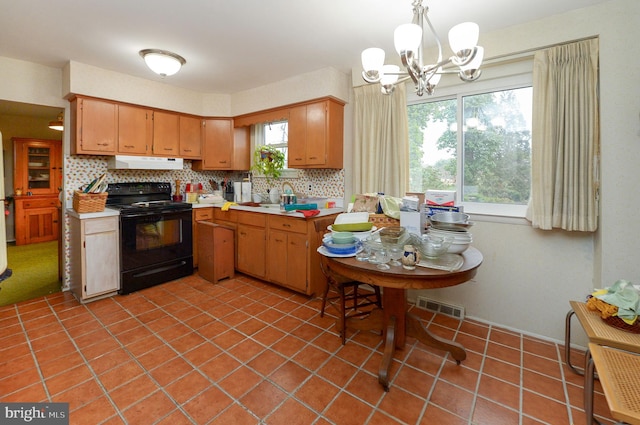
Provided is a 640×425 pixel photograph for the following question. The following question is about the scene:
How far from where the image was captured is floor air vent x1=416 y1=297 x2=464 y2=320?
2701 millimetres

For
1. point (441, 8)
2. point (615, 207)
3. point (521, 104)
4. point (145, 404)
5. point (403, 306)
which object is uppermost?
point (441, 8)

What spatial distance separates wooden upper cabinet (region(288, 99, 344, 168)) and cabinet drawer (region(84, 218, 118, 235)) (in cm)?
207

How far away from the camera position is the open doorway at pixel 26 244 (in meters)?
3.38

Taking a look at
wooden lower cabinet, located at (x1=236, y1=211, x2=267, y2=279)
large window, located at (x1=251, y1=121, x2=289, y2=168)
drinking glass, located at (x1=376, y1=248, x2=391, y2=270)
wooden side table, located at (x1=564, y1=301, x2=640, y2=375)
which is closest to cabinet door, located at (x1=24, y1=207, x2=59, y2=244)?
large window, located at (x1=251, y1=121, x2=289, y2=168)

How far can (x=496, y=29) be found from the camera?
2.42m

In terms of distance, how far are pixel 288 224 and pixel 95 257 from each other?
78.2 inches

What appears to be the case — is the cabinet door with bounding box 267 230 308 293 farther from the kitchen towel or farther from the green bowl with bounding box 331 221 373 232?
the green bowl with bounding box 331 221 373 232

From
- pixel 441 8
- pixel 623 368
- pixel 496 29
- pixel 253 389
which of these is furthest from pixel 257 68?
pixel 623 368

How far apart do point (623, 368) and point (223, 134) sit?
450 centimetres

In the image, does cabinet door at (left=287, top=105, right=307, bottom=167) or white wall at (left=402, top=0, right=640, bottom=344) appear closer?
white wall at (left=402, top=0, right=640, bottom=344)

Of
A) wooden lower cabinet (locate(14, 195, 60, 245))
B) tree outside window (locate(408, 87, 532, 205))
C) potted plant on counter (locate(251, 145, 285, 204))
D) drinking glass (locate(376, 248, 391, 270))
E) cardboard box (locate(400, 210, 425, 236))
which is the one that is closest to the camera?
drinking glass (locate(376, 248, 391, 270))

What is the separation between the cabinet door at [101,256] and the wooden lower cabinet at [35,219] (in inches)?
124

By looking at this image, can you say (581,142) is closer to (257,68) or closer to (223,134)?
(257,68)

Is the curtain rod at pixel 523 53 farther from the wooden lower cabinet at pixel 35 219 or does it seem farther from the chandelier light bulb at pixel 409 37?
the wooden lower cabinet at pixel 35 219
